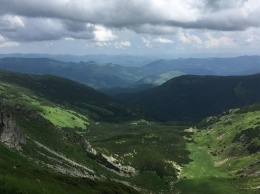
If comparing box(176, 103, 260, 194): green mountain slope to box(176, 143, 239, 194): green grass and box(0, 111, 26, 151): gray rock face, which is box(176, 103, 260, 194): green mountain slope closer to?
box(176, 143, 239, 194): green grass

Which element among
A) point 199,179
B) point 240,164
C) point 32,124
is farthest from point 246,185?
point 32,124

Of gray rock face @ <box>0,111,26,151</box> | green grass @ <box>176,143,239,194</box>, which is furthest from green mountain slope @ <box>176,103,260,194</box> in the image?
gray rock face @ <box>0,111,26,151</box>

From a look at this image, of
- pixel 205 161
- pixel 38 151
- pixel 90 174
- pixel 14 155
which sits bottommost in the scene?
pixel 205 161

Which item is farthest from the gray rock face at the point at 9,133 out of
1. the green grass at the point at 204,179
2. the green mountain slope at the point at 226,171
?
the green mountain slope at the point at 226,171

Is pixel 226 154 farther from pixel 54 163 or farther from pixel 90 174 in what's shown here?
pixel 54 163

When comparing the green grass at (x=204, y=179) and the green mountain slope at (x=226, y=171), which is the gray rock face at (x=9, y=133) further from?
the green mountain slope at (x=226, y=171)

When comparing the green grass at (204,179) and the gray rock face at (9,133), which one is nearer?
the gray rock face at (9,133)
